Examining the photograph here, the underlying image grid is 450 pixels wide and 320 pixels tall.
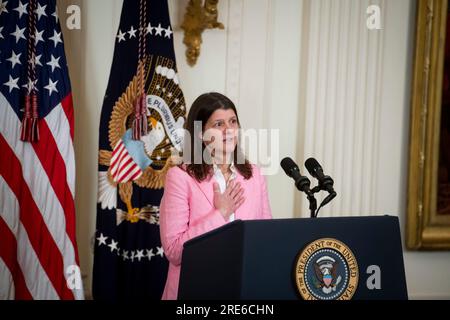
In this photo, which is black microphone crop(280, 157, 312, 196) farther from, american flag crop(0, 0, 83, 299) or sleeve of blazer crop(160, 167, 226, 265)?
american flag crop(0, 0, 83, 299)

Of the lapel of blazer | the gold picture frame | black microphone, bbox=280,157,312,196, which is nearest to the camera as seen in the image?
black microphone, bbox=280,157,312,196

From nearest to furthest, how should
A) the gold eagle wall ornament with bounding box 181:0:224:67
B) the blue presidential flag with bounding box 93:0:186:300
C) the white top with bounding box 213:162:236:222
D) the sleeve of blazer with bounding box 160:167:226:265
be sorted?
the sleeve of blazer with bounding box 160:167:226:265 → the white top with bounding box 213:162:236:222 → the blue presidential flag with bounding box 93:0:186:300 → the gold eagle wall ornament with bounding box 181:0:224:67

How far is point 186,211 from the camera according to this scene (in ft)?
7.61

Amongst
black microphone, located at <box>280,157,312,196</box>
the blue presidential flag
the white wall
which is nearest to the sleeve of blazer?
black microphone, located at <box>280,157,312,196</box>

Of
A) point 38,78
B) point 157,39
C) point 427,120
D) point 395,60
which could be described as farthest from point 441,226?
point 38,78

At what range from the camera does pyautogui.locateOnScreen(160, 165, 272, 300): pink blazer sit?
7.23 feet

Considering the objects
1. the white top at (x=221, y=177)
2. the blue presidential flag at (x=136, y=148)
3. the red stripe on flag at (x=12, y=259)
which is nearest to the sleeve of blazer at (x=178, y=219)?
the white top at (x=221, y=177)

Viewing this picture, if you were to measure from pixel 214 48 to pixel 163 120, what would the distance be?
75 centimetres

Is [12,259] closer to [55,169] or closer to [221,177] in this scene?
[55,169]

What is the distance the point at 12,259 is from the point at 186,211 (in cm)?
151

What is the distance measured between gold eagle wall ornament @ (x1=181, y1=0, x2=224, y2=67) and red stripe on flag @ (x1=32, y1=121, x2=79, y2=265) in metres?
1.22

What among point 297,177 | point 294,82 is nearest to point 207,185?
point 297,177

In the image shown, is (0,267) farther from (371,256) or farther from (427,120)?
(427,120)

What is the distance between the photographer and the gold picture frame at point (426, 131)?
3.94 m
